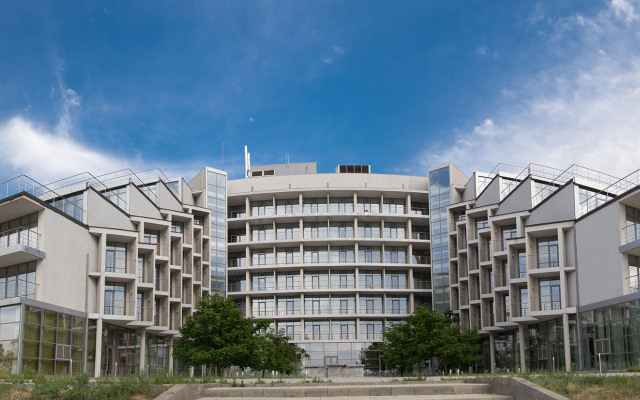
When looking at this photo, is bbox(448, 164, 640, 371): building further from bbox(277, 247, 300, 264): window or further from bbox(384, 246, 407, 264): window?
bbox(277, 247, 300, 264): window

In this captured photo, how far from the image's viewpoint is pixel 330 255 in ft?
266

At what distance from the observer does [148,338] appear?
61.5 meters

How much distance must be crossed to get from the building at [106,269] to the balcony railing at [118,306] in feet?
0.24

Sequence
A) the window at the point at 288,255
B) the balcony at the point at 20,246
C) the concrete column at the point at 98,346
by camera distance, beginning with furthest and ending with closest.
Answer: the window at the point at 288,255
the concrete column at the point at 98,346
the balcony at the point at 20,246

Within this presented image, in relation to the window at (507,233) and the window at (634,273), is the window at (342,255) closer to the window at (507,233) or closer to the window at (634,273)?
the window at (507,233)

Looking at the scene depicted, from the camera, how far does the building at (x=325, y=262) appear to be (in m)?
44.0

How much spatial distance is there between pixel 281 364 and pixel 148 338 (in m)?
11.5

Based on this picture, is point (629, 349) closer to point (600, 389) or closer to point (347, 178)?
point (600, 389)

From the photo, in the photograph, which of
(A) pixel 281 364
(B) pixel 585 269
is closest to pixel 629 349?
(B) pixel 585 269

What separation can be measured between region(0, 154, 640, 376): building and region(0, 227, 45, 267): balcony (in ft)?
0.38

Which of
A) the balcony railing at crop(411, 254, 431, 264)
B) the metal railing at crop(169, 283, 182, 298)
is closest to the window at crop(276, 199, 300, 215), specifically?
the balcony railing at crop(411, 254, 431, 264)

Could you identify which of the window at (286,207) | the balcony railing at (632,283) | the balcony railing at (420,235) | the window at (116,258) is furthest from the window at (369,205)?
the balcony railing at (632,283)

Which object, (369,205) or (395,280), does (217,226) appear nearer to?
(369,205)

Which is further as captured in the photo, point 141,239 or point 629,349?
point 141,239
